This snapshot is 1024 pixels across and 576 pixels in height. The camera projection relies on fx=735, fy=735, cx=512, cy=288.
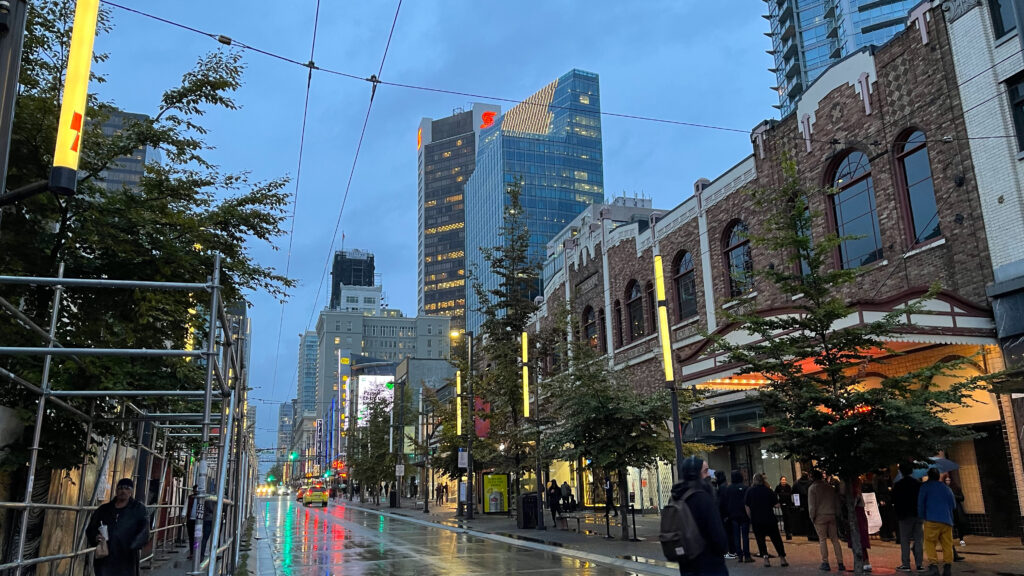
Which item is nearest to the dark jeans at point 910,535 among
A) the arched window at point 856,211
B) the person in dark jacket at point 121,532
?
the arched window at point 856,211

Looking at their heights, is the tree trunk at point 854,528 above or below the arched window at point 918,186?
below

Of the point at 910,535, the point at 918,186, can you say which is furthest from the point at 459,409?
the point at 910,535

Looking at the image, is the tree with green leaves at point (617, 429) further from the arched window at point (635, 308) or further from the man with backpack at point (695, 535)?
the man with backpack at point (695, 535)

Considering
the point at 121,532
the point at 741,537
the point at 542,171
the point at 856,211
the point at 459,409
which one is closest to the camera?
the point at 121,532

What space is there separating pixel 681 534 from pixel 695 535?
0.14 meters

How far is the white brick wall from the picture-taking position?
54.2 feet

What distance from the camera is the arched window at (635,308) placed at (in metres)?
33.1

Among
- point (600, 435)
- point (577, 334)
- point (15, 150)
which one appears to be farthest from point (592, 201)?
point (15, 150)

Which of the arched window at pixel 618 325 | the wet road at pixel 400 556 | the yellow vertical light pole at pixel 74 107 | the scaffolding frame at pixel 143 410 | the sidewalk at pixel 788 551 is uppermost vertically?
the arched window at pixel 618 325

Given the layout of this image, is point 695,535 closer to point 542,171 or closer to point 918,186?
point 918,186

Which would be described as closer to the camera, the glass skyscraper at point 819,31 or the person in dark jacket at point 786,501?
the person in dark jacket at point 786,501

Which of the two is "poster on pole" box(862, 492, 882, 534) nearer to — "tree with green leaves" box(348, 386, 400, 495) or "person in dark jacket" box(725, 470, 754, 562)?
"person in dark jacket" box(725, 470, 754, 562)

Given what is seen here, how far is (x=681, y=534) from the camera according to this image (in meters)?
7.30

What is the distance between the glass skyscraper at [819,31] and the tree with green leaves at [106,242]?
302 ft
